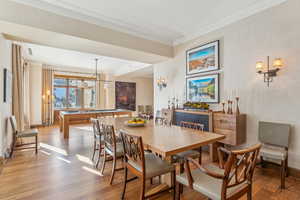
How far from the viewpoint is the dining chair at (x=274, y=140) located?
2352mm

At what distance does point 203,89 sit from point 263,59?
4.60 feet

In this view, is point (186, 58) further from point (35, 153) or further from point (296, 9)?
point (35, 153)

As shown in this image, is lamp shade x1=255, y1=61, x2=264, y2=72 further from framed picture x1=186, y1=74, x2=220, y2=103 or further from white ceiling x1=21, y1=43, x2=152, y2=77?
white ceiling x1=21, y1=43, x2=152, y2=77

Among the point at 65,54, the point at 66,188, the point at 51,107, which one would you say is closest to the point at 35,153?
the point at 66,188

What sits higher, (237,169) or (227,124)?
(227,124)

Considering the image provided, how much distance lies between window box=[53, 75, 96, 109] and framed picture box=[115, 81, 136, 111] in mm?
1377

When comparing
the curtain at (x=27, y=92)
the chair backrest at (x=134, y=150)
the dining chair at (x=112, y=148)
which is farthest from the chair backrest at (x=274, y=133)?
the curtain at (x=27, y=92)

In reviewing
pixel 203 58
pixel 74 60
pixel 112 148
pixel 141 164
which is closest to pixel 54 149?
pixel 112 148

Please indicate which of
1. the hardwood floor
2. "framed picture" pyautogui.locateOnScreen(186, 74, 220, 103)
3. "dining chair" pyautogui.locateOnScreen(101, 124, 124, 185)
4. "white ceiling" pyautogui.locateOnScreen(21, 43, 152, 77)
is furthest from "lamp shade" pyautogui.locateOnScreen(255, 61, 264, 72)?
"white ceiling" pyautogui.locateOnScreen(21, 43, 152, 77)

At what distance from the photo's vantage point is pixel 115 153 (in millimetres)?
2295

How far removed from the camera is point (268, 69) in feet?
9.18

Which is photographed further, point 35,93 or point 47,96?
point 47,96

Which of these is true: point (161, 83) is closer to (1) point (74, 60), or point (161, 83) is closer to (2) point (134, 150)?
(2) point (134, 150)

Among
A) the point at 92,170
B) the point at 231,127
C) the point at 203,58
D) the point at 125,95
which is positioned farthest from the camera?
the point at 125,95
